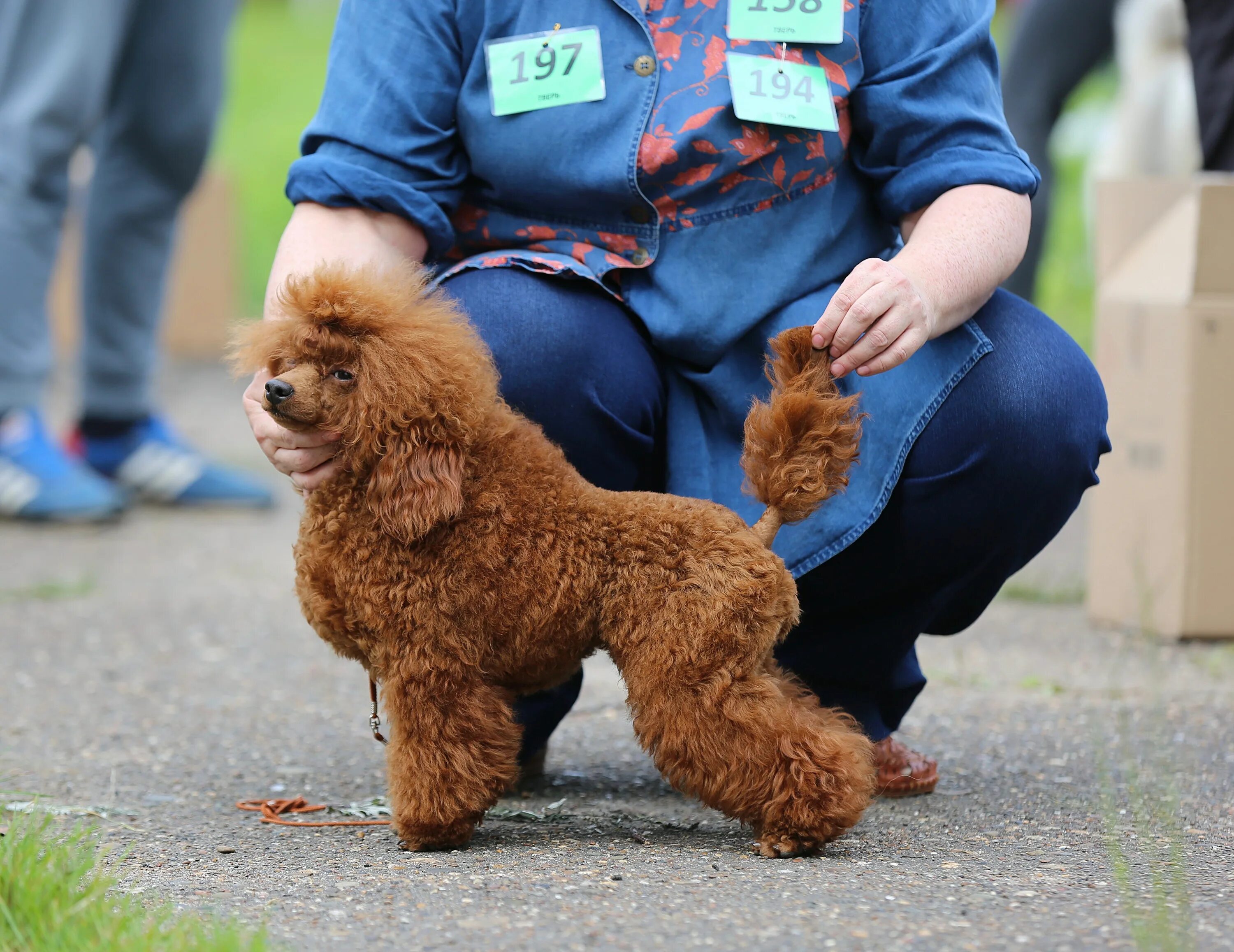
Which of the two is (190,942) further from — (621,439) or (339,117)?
(339,117)

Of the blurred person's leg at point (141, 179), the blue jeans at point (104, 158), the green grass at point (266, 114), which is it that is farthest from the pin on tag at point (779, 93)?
the green grass at point (266, 114)

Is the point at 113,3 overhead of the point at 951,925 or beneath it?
overhead

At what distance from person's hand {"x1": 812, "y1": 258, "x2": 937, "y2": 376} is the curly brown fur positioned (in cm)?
6

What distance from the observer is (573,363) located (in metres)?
1.83

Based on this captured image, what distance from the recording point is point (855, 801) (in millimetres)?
1587

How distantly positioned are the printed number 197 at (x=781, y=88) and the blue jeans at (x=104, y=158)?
231 cm

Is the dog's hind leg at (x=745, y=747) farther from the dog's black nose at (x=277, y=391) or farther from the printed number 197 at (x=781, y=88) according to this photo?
the printed number 197 at (x=781, y=88)

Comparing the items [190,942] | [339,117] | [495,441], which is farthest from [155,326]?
[190,942]

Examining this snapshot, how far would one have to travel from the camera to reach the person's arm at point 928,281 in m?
1.59

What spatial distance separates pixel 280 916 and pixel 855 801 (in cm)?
64

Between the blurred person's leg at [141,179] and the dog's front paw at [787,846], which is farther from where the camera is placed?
the blurred person's leg at [141,179]

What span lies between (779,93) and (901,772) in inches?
36.8

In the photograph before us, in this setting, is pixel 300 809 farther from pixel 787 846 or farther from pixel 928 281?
pixel 928 281

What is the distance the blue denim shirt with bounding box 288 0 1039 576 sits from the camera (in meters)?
1.83
